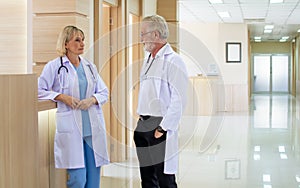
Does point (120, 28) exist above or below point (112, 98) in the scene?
above

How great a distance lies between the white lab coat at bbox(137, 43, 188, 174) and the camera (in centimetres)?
344

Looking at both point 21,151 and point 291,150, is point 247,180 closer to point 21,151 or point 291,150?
point 291,150

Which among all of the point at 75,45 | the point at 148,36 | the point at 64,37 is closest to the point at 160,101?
the point at 148,36

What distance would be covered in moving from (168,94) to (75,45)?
822mm

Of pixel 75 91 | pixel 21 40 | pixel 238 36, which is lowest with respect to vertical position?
pixel 75 91

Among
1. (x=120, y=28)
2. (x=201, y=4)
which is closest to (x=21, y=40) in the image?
(x=120, y=28)

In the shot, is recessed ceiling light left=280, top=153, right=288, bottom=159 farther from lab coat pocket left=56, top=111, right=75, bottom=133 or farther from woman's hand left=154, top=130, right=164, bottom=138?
lab coat pocket left=56, top=111, right=75, bottom=133

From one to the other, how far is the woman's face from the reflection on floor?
8.10 ft

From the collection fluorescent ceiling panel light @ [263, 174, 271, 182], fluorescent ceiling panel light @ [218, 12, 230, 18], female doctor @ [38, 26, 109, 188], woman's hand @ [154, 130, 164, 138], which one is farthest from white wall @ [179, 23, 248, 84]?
woman's hand @ [154, 130, 164, 138]

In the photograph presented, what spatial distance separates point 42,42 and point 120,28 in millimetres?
2013

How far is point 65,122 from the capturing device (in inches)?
140

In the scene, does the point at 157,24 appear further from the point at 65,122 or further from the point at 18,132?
the point at 18,132

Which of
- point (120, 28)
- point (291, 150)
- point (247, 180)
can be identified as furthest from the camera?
point (291, 150)

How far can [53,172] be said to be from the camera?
12.6 ft
